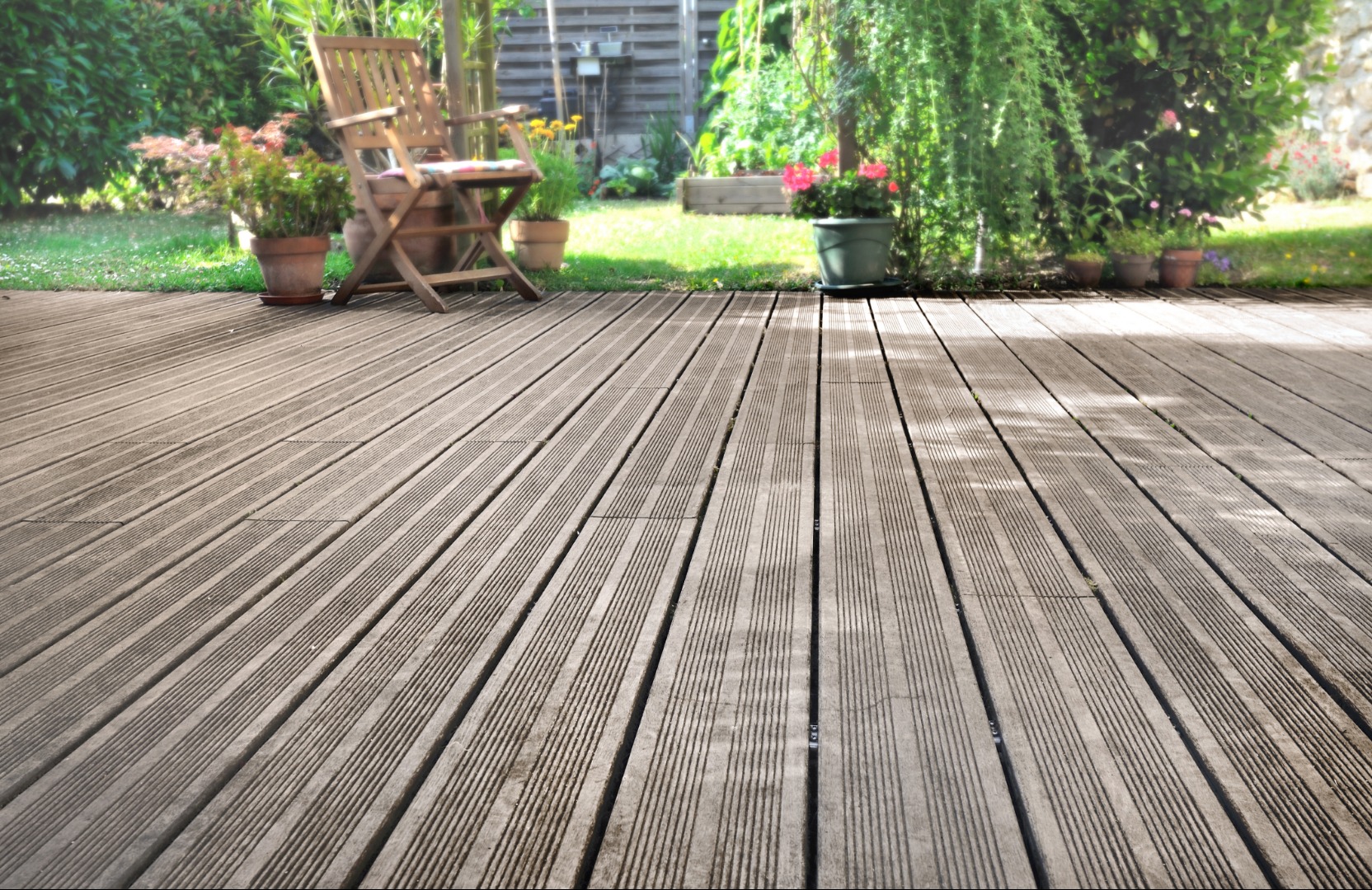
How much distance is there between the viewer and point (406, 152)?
4629 mm

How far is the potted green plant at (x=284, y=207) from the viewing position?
4.94 meters

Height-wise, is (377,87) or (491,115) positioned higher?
(377,87)

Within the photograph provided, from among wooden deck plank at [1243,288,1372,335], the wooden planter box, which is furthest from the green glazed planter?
the wooden planter box

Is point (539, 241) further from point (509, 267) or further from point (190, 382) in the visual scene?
point (190, 382)

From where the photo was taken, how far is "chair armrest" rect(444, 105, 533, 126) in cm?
489

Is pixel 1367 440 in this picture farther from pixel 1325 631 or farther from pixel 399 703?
pixel 399 703

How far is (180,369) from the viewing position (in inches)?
143

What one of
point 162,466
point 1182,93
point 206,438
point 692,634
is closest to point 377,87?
point 206,438

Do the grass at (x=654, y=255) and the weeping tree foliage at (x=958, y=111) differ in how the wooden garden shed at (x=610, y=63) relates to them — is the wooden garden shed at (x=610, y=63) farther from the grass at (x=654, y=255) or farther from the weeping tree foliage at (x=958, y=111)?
the weeping tree foliage at (x=958, y=111)

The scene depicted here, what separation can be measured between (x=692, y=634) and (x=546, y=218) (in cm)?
452

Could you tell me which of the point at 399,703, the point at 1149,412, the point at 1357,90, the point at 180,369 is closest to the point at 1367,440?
the point at 1149,412

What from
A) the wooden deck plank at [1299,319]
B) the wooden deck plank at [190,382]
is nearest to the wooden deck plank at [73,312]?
the wooden deck plank at [190,382]

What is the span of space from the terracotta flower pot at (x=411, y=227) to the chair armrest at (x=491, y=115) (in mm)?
338

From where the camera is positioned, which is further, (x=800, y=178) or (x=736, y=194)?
(x=736, y=194)
